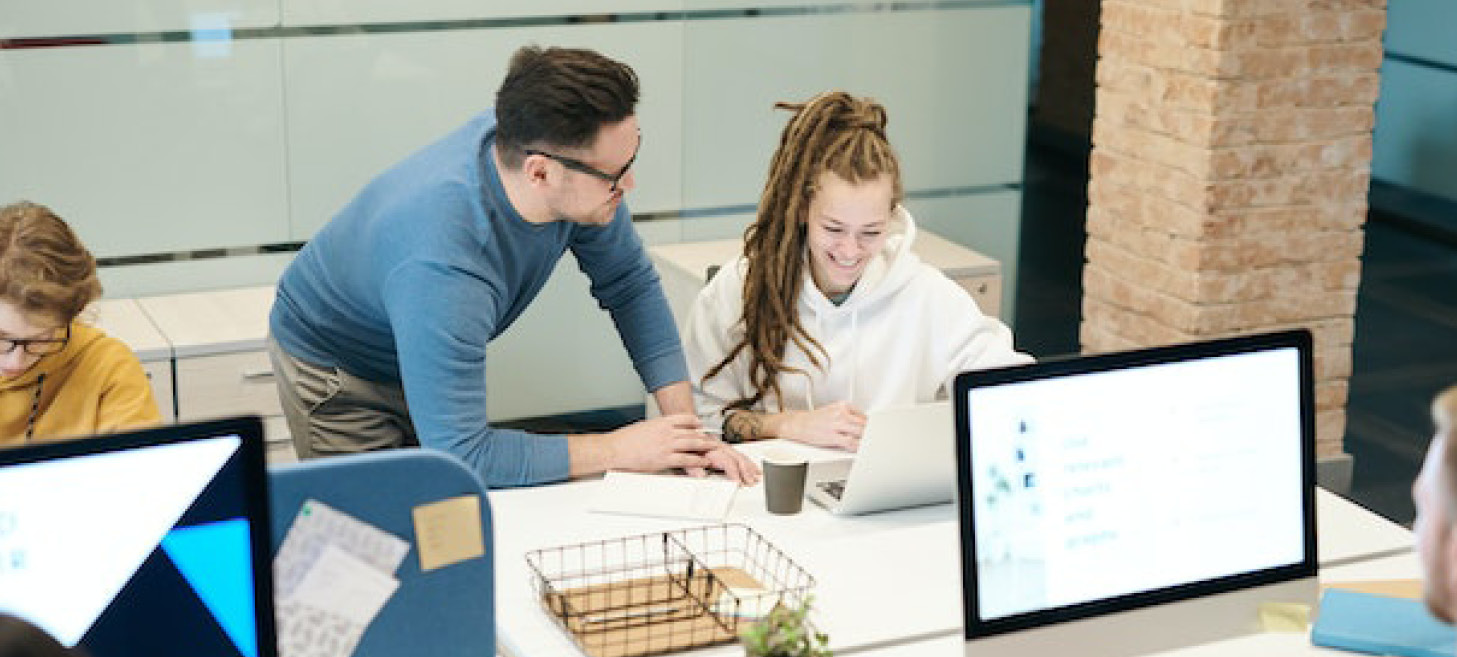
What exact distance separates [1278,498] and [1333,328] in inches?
103

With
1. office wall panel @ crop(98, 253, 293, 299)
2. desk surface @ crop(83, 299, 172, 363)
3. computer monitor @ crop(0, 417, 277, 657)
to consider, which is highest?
computer monitor @ crop(0, 417, 277, 657)

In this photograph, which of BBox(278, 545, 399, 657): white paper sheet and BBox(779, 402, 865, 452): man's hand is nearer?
BBox(278, 545, 399, 657): white paper sheet

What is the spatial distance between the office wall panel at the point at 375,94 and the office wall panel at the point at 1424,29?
413 centimetres

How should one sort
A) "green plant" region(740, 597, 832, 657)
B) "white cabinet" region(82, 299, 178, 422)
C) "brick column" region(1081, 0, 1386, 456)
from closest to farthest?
"green plant" region(740, 597, 832, 657), "white cabinet" region(82, 299, 178, 422), "brick column" region(1081, 0, 1386, 456)

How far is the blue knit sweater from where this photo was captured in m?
2.88

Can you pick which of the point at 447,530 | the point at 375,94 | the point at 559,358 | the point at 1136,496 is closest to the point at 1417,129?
the point at 559,358

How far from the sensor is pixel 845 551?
2768 mm

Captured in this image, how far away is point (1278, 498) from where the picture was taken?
2361 mm

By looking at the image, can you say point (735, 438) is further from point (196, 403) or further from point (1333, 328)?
point (1333, 328)

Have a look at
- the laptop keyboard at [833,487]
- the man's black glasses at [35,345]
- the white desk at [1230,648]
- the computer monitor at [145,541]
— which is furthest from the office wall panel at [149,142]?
the computer monitor at [145,541]

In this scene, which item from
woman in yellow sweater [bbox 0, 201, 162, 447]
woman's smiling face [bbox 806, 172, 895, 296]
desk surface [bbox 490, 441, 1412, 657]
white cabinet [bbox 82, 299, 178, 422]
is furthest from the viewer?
white cabinet [bbox 82, 299, 178, 422]

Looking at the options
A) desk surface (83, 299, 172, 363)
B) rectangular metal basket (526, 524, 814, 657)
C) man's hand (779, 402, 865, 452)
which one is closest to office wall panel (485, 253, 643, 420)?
desk surface (83, 299, 172, 363)

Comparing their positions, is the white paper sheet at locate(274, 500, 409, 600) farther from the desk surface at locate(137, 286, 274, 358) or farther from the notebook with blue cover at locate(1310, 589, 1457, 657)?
the desk surface at locate(137, 286, 274, 358)

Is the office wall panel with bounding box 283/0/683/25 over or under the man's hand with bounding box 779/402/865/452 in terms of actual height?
over
